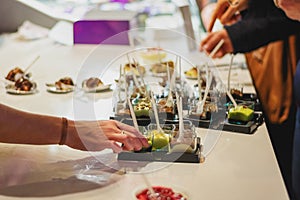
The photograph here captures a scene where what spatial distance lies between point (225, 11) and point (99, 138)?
125 cm

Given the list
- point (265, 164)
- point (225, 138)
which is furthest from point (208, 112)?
point (265, 164)

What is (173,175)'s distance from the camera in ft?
4.36

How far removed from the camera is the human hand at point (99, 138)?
1.35 metres

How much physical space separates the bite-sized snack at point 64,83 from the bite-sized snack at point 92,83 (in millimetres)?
79

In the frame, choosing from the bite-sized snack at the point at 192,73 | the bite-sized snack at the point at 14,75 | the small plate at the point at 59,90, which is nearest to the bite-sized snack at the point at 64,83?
the small plate at the point at 59,90

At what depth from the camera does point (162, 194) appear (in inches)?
47.8

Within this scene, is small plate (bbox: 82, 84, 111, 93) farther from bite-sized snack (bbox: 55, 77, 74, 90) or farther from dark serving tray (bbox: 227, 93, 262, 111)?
dark serving tray (bbox: 227, 93, 262, 111)

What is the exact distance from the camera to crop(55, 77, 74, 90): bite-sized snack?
A: 206 centimetres

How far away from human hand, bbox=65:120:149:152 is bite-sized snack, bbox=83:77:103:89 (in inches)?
25.0

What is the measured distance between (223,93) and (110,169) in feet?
1.85

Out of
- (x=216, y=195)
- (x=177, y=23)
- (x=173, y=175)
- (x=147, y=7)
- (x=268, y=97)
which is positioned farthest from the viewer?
(x=147, y=7)

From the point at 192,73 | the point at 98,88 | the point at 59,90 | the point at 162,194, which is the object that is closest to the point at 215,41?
the point at 192,73

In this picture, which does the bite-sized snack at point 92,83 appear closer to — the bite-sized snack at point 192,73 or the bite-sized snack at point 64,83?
the bite-sized snack at point 64,83

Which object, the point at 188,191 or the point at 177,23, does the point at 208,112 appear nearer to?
the point at 188,191
